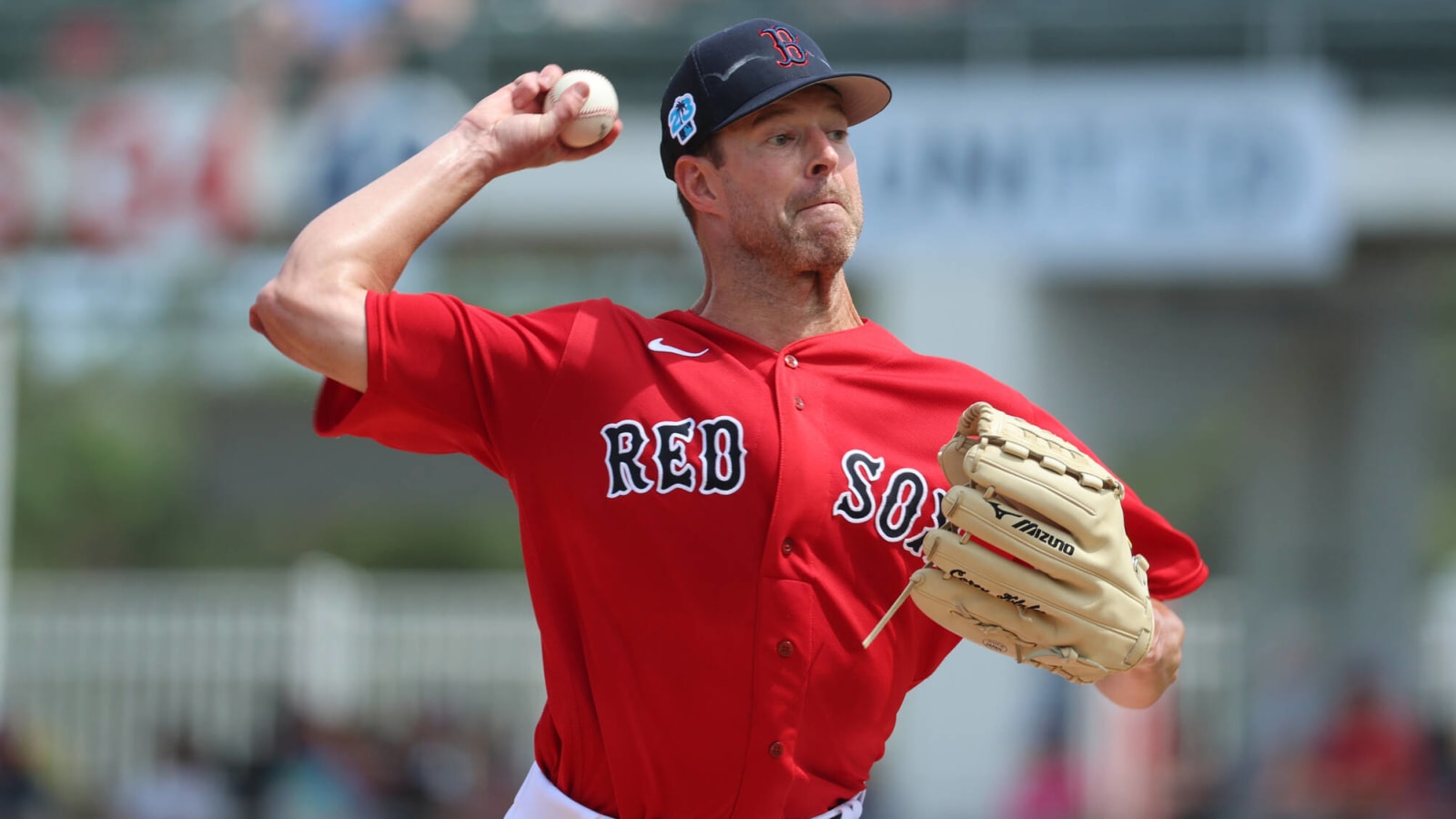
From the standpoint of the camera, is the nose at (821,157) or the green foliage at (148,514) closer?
the nose at (821,157)

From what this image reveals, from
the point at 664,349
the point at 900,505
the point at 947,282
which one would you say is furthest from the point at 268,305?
the point at 947,282

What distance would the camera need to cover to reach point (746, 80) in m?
3.14

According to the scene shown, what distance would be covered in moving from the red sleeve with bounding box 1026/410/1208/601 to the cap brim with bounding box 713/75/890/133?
64cm

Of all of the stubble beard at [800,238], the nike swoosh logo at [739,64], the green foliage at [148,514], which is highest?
the nike swoosh logo at [739,64]

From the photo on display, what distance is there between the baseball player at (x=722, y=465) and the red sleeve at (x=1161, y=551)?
10cm

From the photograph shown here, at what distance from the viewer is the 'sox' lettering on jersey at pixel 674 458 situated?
3.03 meters

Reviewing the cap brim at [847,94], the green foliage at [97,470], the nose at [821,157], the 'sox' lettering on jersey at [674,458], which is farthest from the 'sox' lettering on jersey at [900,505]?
the green foliage at [97,470]

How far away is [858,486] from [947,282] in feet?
24.7

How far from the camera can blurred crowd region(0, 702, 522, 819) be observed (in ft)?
38.3

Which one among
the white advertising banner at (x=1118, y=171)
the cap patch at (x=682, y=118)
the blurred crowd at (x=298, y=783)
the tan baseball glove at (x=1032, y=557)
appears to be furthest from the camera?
the blurred crowd at (x=298, y=783)

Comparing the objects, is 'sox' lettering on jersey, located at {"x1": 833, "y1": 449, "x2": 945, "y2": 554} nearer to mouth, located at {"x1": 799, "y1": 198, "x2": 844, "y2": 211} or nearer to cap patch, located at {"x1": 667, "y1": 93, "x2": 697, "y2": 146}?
mouth, located at {"x1": 799, "y1": 198, "x2": 844, "y2": 211}

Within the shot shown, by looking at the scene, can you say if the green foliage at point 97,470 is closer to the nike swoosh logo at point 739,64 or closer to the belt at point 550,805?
the belt at point 550,805

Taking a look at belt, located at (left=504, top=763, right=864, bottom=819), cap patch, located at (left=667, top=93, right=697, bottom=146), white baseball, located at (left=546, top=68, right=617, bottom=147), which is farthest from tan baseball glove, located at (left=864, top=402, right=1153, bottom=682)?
white baseball, located at (left=546, top=68, right=617, bottom=147)

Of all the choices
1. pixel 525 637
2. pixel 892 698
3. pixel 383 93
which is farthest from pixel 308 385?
pixel 892 698
